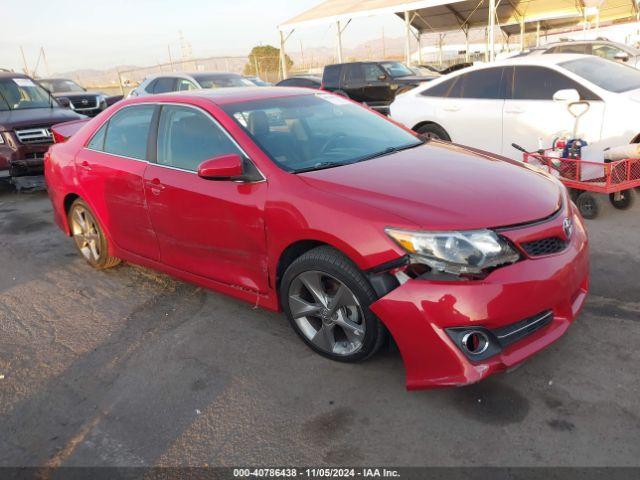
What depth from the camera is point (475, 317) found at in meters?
2.59

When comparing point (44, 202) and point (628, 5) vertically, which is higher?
point (628, 5)

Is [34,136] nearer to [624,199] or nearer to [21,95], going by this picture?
[21,95]

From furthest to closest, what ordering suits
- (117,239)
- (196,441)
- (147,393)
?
(117,239)
(147,393)
(196,441)

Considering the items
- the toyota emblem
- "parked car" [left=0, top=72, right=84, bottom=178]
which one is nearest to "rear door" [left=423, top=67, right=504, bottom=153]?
the toyota emblem

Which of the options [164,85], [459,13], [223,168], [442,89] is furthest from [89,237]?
[459,13]

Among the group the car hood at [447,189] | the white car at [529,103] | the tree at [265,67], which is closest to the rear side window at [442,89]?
the white car at [529,103]

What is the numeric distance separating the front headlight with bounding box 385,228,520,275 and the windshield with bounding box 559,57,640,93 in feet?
15.3

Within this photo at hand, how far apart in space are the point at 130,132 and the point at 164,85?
805cm

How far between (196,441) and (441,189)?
5.91 feet

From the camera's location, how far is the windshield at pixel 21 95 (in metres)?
9.47

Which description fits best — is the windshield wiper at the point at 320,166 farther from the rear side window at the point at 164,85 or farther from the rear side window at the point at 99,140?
the rear side window at the point at 164,85

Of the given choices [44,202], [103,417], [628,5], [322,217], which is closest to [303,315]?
[322,217]

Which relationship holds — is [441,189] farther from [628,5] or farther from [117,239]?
[628,5]

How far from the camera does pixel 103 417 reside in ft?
9.62
